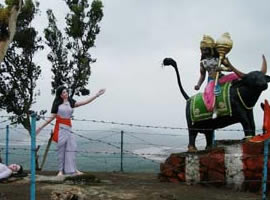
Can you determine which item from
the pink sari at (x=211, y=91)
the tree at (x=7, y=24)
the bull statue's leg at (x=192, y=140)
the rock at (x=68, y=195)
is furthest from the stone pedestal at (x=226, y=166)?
the tree at (x=7, y=24)

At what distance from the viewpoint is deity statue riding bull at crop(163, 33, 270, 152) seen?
28.0 feet

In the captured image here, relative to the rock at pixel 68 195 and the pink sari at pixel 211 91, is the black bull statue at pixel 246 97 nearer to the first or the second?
the pink sari at pixel 211 91

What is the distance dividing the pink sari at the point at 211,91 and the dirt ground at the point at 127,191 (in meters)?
1.48

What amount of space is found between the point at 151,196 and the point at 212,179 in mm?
1537

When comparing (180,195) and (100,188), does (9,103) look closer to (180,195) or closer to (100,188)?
(100,188)

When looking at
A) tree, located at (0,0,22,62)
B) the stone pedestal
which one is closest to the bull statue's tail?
the stone pedestal

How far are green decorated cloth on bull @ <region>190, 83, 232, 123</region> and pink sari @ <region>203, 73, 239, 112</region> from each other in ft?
0.26

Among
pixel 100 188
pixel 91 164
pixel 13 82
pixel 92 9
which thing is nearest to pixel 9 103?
pixel 13 82

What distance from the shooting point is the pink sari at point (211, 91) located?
8.76 m

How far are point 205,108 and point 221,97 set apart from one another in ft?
1.40

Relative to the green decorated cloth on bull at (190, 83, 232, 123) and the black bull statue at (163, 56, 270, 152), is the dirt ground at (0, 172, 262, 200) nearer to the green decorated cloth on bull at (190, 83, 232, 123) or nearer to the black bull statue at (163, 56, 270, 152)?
the black bull statue at (163, 56, 270, 152)

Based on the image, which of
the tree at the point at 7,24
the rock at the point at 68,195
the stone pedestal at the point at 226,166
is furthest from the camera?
the stone pedestal at the point at 226,166

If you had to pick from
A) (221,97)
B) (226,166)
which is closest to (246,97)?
(221,97)

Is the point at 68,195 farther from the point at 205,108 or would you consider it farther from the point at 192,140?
the point at 192,140
